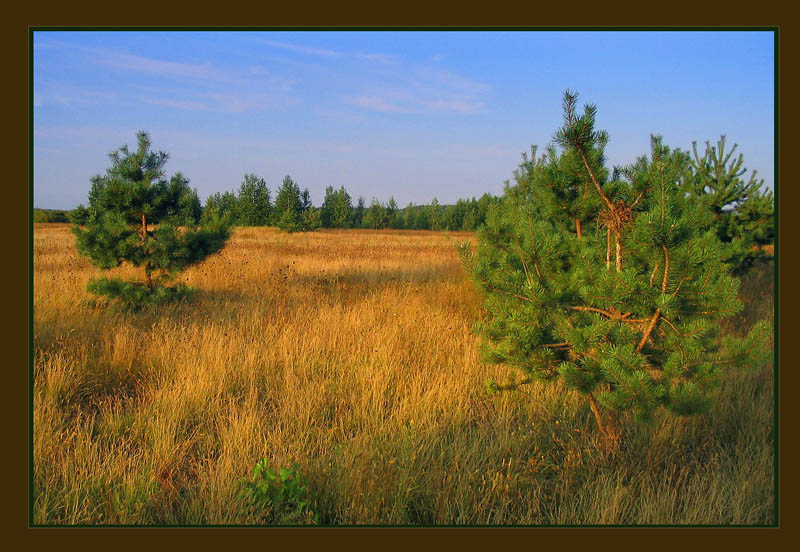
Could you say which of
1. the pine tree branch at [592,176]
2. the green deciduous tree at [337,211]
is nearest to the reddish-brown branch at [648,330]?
the pine tree branch at [592,176]

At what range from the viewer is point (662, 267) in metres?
2.71

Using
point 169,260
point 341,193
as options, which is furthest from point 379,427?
point 341,193

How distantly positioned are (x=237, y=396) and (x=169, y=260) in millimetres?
3867

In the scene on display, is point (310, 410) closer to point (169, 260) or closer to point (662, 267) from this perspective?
point (662, 267)

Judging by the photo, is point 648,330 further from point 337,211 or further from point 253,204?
point 337,211

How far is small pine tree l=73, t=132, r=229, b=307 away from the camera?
22.2 feet

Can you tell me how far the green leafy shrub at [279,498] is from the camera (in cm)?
246

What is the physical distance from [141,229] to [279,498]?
6.04 metres

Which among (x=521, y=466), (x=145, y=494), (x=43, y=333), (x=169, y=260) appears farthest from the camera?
(x=169, y=260)

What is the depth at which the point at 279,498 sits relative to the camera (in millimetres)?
2469

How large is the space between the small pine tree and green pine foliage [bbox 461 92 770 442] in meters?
5.28

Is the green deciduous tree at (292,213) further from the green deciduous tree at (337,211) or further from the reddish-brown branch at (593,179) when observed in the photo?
the reddish-brown branch at (593,179)

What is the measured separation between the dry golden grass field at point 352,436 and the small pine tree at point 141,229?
127 cm

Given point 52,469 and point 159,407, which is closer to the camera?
point 52,469
